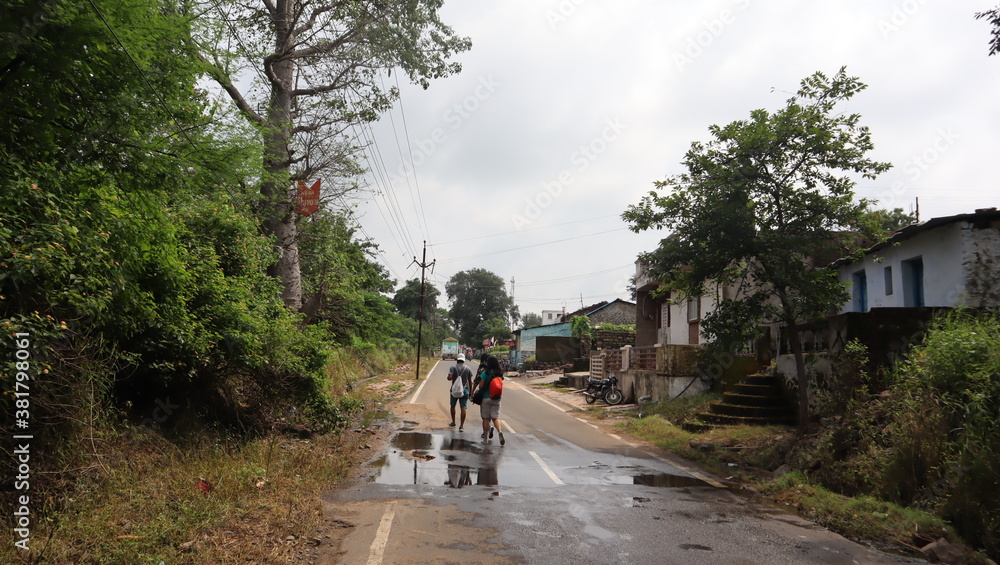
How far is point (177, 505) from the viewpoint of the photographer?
568cm

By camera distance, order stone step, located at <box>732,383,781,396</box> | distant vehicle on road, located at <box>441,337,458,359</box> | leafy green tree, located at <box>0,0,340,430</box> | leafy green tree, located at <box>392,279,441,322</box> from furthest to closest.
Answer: leafy green tree, located at <box>392,279,441,322</box>, distant vehicle on road, located at <box>441,337,458,359</box>, stone step, located at <box>732,383,781,396</box>, leafy green tree, located at <box>0,0,340,430</box>

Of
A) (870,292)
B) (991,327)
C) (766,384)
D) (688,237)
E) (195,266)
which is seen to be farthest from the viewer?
(870,292)

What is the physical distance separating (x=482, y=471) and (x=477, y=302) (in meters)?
96.9

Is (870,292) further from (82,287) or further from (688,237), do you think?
(82,287)

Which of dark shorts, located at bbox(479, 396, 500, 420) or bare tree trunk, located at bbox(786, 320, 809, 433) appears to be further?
dark shorts, located at bbox(479, 396, 500, 420)

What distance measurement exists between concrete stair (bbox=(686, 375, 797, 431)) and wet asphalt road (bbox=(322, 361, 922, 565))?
11.7 feet

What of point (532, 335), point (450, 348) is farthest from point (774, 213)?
point (450, 348)


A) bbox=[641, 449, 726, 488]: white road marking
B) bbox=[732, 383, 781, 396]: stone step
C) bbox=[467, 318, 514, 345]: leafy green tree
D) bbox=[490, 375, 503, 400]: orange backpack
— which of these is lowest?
bbox=[641, 449, 726, 488]: white road marking

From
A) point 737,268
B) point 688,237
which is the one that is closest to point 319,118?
point 688,237

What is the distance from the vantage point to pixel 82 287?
545 centimetres

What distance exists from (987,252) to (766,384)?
529 centimetres

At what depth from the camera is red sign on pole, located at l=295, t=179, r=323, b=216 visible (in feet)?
46.0

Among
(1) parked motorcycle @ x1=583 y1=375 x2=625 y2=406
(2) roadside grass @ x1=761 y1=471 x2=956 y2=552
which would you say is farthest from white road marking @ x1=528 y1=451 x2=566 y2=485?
(1) parked motorcycle @ x1=583 y1=375 x2=625 y2=406

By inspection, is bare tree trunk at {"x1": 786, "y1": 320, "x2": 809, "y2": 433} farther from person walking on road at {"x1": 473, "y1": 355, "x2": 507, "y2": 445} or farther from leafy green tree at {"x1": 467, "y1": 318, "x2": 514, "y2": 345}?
leafy green tree at {"x1": 467, "y1": 318, "x2": 514, "y2": 345}
